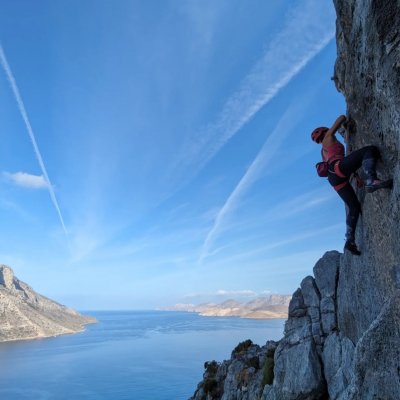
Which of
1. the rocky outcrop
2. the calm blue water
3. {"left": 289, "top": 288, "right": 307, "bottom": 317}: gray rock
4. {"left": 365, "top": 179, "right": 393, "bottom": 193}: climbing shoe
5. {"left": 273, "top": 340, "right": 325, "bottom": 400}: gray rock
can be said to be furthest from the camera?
the calm blue water

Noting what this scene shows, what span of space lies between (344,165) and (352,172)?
28 centimetres

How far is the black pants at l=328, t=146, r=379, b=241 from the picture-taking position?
7547 millimetres

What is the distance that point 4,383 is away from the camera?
102062mm

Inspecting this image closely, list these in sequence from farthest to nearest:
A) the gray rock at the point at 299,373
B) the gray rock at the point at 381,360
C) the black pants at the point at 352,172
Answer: the gray rock at the point at 299,373 < the black pants at the point at 352,172 < the gray rock at the point at 381,360

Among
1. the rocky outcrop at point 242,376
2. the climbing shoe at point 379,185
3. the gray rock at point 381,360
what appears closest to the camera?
the gray rock at point 381,360

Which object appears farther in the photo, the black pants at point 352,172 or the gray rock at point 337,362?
the gray rock at point 337,362

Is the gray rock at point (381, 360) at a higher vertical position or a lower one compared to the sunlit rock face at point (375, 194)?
lower

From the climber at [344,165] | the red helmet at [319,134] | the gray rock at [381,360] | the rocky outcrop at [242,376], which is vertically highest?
the red helmet at [319,134]

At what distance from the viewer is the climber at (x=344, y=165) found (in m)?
7.61

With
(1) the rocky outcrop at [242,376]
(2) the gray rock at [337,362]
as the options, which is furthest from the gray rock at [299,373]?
(1) the rocky outcrop at [242,376]

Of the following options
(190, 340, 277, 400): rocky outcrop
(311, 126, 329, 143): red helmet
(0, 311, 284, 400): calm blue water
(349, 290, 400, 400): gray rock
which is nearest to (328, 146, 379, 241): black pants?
(311, 126, 329, 143): red helmet

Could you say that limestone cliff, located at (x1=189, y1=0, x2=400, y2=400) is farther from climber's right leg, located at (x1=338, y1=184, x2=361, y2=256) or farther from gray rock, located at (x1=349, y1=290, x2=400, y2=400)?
climber's right leg, located at (x1=338, y1=184, x2=361, y2=256)

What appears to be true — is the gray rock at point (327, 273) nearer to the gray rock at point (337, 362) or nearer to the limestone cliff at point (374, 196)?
the gray rock at point (337, 362)

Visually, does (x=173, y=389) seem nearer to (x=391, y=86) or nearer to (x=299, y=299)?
(x=299, y=299)
